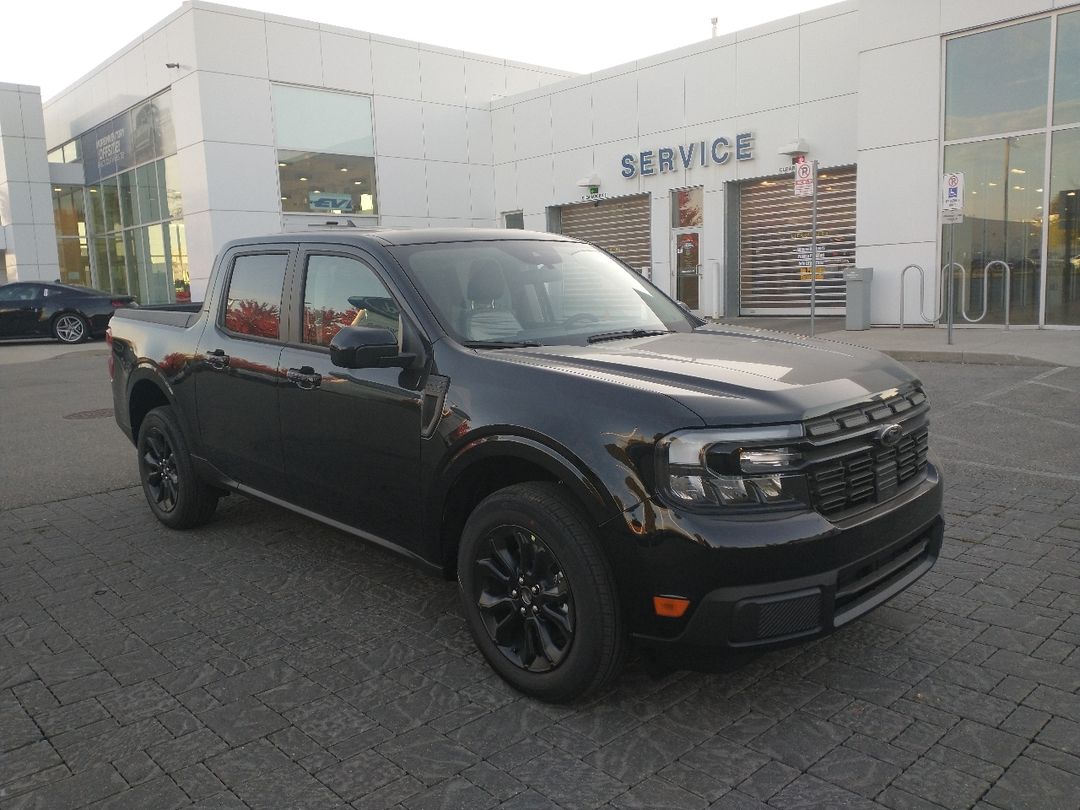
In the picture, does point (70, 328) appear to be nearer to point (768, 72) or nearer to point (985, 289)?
point (768, 72)

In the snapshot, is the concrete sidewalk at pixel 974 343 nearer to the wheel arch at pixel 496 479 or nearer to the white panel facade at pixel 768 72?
the white panel facade at pixel 768 72

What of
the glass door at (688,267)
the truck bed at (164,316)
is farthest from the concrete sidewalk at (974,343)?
the truck bed at (164,316)

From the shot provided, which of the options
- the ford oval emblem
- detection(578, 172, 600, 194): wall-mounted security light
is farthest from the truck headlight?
detection(578, 172, 600, 194): wall-mounted security light

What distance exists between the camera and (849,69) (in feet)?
61.4

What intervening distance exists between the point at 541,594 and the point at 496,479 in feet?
1.77

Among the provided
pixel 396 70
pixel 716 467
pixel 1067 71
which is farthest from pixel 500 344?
pixel 396 70

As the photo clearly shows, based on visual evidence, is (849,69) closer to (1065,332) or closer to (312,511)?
(1065,332)

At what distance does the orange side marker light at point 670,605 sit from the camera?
9.39 ft

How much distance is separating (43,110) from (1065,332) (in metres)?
34.7

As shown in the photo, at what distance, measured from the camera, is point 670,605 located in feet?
9.46

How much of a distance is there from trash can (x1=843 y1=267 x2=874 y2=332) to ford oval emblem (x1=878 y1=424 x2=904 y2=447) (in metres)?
14.7

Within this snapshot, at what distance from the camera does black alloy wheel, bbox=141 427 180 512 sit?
553 centimetres

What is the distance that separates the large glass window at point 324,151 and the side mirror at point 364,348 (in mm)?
23055

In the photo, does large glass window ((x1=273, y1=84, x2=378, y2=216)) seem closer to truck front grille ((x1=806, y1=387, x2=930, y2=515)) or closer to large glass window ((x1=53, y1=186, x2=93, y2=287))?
large glass window ((x1=53, y1=186, x2=93, y2=287))
